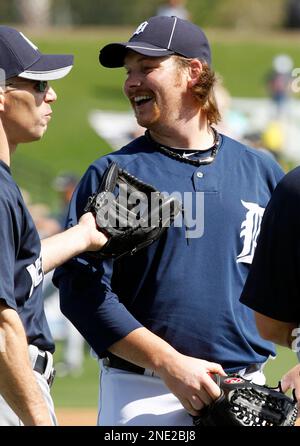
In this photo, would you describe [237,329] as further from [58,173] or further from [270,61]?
[270,61]

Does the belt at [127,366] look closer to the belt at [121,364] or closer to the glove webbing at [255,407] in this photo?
the belt at [121,364]

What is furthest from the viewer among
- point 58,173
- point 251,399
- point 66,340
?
point 58,173

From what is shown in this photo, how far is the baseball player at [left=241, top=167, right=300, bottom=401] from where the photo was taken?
2.95 m

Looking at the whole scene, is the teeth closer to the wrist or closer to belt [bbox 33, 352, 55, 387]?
the wrist

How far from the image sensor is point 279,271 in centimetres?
299

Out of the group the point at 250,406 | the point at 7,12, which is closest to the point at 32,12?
the point at 7,12

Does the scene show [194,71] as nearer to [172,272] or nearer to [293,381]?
[172,272]

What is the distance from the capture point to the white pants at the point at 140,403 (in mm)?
3795

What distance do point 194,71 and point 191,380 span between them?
1.30 meters

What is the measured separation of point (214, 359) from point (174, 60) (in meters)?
1.23

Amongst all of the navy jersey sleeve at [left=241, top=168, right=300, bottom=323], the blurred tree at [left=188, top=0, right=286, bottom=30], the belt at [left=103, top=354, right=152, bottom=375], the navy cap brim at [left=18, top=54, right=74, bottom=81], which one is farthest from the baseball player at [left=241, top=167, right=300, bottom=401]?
the blurred tree at [left=188, top=0, right=286, bottom=30]

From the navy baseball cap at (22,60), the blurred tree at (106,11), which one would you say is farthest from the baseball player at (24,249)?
the blurred tree at (106,11)

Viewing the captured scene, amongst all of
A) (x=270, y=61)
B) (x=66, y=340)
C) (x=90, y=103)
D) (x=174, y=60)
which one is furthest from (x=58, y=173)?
(x=174, y=60)

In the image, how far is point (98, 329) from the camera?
149 inches
